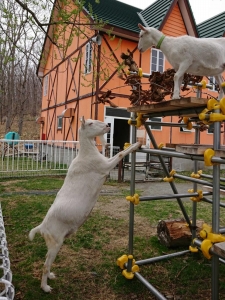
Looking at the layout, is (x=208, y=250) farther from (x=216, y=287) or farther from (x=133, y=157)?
(x=133, y=157)

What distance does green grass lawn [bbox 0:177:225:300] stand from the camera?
8.31 feet

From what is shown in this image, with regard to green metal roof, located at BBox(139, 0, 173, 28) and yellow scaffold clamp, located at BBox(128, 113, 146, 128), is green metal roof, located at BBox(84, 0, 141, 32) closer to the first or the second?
green metal roof, located at BBox(139, 0, 173, 28)

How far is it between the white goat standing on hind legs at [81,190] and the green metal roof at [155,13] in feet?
34.9

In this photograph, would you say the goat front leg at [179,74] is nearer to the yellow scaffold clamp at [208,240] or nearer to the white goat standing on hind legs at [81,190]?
the white goat standing on hind legs at [81,190]

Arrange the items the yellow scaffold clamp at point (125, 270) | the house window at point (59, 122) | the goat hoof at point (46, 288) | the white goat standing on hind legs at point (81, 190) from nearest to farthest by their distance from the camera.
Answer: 1. the white goat standing on hind legs at point (81, 190)
2. the goat hoof at point (46, 288)
3. the yellow scaffold clamp at point (125, 270)
4. the house window at point (59, 122)

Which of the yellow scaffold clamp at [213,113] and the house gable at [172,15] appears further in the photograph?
the house gable at [172,15]

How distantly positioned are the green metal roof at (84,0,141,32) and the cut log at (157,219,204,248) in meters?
8.78

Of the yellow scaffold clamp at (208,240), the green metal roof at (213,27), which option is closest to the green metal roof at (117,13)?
the green metal roof at (213,27)

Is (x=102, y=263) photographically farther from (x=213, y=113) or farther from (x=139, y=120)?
(x=213, y=113)

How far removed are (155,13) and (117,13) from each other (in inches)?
77.6

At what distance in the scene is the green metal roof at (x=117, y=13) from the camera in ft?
35.0

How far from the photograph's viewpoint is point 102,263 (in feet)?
10.0

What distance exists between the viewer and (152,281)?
2.73 meters

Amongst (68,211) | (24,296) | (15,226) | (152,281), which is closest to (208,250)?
(68,211)
